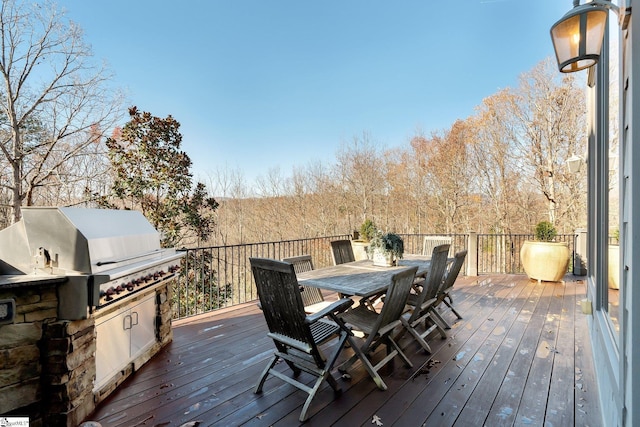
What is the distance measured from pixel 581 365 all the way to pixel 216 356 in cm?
353

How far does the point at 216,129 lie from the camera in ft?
34.9

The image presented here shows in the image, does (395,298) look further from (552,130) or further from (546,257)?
(552,130)

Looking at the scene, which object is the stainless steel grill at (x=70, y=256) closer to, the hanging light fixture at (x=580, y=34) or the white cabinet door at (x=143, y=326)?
the white cabinet door at (x=143, y=326)

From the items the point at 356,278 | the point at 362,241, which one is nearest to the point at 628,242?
the point at 356,278

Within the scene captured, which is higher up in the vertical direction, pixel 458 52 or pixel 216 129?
pixel 458 52

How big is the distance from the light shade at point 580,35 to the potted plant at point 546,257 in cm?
555

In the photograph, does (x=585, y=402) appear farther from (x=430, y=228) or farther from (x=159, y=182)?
(x=430, y=228)

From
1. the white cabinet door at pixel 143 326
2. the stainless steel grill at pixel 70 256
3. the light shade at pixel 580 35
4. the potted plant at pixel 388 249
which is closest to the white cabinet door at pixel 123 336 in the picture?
the white cabinet door at pixel 143 326

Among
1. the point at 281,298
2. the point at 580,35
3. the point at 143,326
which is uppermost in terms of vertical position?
the point at 580,35

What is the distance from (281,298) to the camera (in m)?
2.22

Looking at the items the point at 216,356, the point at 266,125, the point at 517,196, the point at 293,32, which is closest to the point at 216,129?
the point at 266,125

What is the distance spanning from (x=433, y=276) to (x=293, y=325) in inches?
69.7

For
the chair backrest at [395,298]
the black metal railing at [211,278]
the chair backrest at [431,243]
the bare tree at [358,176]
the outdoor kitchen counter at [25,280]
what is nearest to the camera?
the outdoor kitchen counter at [25,280]

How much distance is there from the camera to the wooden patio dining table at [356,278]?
2.79 m
